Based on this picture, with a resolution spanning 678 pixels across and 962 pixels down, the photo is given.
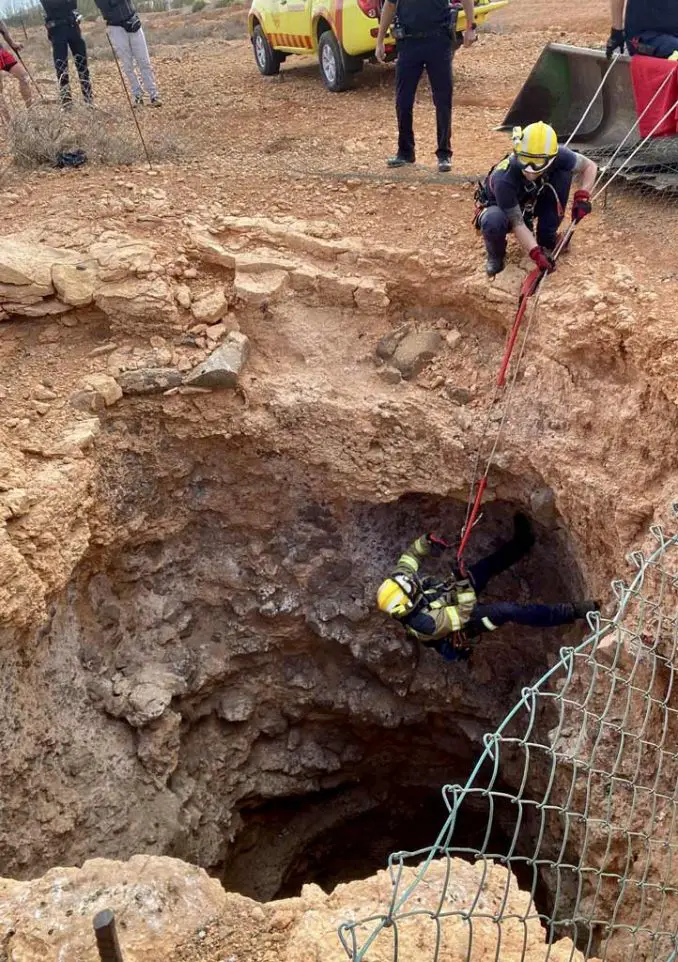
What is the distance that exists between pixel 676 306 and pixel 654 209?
Answer: 1.50m

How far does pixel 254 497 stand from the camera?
22.4ft

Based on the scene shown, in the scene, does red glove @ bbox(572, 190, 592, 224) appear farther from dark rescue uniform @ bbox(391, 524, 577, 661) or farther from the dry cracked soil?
dark rescue uniform @ bbox(391, 524, 577, 661)

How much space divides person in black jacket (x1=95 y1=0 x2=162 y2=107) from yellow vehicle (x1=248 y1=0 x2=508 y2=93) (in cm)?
183

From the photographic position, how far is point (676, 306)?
5.45 metres

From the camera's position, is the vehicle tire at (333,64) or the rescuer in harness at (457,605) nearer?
the rescuer in harness at (457,605)

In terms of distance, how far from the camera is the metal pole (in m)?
2.78

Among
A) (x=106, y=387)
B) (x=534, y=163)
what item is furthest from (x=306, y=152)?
(x=106, y=387)

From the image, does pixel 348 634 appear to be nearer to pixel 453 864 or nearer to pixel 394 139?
pixel 453 864

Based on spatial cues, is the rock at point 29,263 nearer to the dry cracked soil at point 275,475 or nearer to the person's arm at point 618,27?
the dry cracked soil at point 275,475

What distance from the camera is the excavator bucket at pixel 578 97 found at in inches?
290

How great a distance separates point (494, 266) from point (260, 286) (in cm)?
184

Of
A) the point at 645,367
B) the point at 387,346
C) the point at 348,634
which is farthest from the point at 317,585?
the point at 645,367

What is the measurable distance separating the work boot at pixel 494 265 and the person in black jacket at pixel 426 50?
1.79 metres

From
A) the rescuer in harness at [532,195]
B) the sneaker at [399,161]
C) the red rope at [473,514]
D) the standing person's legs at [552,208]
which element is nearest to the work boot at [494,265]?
the rescuer in harness at [532,195]
